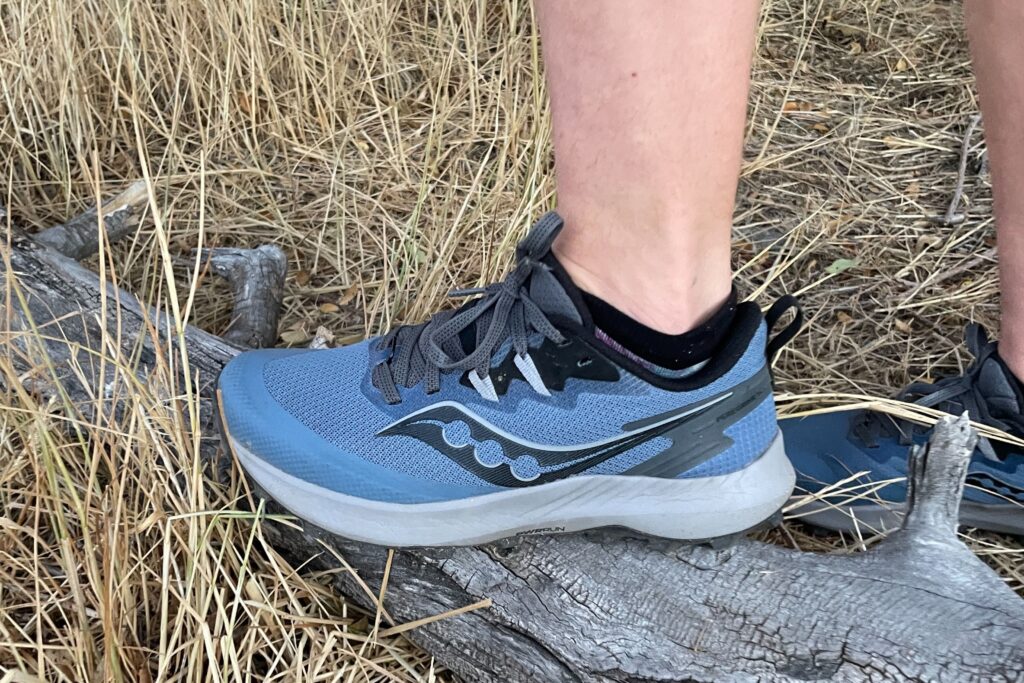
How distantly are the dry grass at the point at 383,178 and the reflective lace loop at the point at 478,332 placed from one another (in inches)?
10.0

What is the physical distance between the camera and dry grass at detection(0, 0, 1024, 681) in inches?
39.7

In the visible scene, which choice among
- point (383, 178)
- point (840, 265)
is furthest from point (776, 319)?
point (383, 178)

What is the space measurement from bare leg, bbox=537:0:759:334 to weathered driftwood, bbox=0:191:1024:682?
10.1 inches

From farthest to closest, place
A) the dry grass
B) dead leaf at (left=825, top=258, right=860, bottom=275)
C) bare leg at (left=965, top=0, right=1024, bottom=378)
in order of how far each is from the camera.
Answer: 1. dead leaf at (left=825, top=258, right=860, bottom=275)
2. the dry grass
3. bare leg at (left=965, top=0, right=1024, bottom=378)

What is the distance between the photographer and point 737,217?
66.5 inches

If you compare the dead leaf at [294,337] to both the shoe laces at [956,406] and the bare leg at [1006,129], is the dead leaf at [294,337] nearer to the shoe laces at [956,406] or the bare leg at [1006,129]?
the shoe laces at [956,406]

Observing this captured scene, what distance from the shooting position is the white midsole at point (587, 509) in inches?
31.3

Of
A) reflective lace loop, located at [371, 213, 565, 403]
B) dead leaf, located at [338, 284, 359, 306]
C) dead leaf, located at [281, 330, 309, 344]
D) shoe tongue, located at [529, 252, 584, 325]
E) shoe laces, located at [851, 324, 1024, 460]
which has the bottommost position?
dead leaf, located at [281, 330, 309, 344]

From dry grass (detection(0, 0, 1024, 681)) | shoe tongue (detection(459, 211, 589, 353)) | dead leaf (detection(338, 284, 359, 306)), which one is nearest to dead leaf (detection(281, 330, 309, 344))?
dry grass (detection(0, 0, 1024, 681))

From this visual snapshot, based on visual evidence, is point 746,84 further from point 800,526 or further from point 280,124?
point 280,124

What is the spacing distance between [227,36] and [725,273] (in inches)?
53.8

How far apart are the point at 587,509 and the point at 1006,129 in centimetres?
65

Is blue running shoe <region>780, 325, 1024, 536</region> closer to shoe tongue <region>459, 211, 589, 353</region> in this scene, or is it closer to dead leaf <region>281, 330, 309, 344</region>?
shoe tongue <region>459, 211, 589, 353</region>

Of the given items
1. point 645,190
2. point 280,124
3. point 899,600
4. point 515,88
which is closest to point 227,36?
point 280,124
